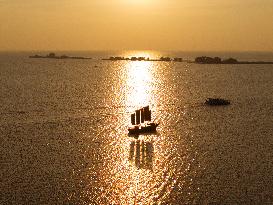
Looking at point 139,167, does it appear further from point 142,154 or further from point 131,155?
point 142,154

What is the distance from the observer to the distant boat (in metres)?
65.2

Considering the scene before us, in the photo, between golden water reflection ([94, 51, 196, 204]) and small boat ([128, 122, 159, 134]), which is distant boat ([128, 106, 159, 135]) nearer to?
small boat ([128, 122, 159, 134])

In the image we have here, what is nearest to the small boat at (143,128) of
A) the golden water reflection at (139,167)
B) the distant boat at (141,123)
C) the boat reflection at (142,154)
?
the distant boat at (141,123)

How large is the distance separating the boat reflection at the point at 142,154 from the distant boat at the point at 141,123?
4.75 meters

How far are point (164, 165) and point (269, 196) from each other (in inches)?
483

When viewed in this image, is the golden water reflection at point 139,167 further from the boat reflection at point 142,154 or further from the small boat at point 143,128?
the small boat at point 143,128

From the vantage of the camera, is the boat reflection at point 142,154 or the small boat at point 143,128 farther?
the small boat at point 143,128

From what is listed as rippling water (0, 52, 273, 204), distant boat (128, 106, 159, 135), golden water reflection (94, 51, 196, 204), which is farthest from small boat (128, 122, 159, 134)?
rippling water (0, 52, 273, 204)

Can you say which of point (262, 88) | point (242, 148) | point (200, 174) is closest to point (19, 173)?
point (200, 174)

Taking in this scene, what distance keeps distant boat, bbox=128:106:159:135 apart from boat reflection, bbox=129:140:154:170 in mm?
4752

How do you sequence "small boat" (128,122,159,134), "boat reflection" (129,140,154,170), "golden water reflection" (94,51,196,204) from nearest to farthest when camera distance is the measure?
"golden water reflection" (94,51,196,204), "boat reflection" (129,140,154,170), "small boat" (128,122,159,134)

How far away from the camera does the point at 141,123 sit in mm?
70500

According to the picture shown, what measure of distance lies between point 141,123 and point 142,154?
56.5 feet

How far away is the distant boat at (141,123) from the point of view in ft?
214
